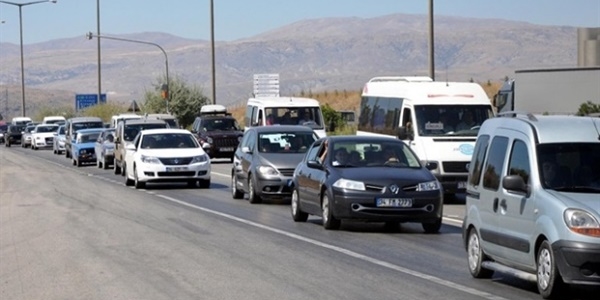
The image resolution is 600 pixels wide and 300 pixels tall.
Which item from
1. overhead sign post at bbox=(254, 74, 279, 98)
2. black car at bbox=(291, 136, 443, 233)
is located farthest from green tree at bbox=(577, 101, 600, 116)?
overhead sign post at bbox=(254, 74, 279, 98)

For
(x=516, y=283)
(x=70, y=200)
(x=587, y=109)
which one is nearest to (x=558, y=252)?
(x=516, y=283)

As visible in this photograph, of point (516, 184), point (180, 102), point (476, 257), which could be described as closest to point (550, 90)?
point (476, 257)

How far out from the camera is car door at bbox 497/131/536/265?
493 inches

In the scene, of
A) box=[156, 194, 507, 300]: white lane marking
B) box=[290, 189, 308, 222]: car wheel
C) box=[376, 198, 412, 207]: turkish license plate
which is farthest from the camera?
box=[290, 189, 308, 222]: car wheel

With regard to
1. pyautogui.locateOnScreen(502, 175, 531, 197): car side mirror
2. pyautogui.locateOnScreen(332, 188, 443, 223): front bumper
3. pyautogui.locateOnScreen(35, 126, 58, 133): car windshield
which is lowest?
pyautogui.locateOnScreen(35, 126, 58, 133): car windshield

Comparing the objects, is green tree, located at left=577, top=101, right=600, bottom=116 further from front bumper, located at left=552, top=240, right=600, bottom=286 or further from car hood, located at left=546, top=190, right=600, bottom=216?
front bumper, located at left=552, top=240, right=600, bottom=286

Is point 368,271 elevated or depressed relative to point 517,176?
depressed

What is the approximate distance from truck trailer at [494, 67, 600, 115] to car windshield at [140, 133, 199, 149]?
1722 centimetres

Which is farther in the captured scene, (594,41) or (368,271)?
(594,41)

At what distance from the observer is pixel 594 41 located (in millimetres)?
75812

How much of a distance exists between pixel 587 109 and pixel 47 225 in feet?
94.6

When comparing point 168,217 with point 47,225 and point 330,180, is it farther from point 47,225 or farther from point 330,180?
point 330,180

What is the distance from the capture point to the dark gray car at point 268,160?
26.7 metres

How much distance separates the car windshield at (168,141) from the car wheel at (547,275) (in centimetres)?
2289
